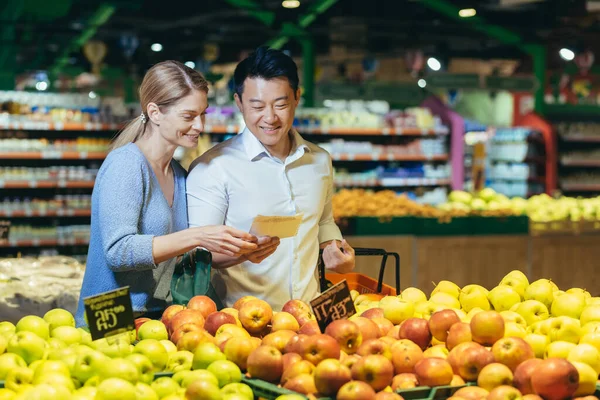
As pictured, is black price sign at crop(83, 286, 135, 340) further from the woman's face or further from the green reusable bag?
the woman's face

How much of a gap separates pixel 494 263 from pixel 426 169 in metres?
2.87

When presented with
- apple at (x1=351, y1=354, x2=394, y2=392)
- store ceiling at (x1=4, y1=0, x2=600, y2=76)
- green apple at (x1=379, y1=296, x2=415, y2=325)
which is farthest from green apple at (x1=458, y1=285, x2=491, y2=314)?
store ceiling at (x1=4, y1=0, x2=600, y2=76)

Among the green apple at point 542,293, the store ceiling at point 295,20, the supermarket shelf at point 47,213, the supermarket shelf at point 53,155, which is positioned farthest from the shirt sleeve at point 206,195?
the store ceiling at point 295,20

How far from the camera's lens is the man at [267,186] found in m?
2.97

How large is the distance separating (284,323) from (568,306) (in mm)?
881

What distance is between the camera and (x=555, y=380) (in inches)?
72.7

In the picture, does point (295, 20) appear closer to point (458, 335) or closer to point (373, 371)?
point (458, 335)

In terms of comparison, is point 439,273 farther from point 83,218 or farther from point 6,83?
point 6,83

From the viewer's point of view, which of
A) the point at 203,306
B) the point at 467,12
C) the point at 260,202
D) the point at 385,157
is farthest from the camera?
the point at 467,12

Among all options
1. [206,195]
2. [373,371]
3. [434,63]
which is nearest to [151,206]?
[206,195]

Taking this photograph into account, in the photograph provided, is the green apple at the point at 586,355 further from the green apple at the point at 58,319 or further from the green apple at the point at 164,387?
the green apple at the point at 58,319

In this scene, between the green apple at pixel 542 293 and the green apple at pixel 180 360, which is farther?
the green apple at pixel 542 293

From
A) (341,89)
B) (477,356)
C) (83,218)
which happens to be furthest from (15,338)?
(341,89)

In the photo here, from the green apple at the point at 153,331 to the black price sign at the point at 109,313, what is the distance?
149 mm
